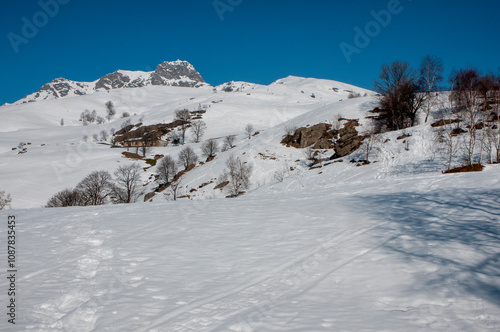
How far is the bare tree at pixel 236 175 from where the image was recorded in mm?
43366

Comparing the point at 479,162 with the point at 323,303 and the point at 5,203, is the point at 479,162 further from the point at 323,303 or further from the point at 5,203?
the point at 5,203

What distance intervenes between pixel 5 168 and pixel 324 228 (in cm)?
7140

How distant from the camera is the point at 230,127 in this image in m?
101

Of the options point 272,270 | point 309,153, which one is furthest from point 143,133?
point 272,270

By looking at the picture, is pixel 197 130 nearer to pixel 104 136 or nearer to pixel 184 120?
pixel 184 120

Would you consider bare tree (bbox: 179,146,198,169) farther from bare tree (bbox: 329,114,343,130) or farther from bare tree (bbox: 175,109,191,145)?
bare tree (bbox: 329,114,343,130)

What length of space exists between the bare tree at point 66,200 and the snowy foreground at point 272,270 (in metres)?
32.0

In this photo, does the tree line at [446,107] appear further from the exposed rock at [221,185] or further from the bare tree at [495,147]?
the exposed rock at [221,185]

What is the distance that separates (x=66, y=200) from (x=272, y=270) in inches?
1746

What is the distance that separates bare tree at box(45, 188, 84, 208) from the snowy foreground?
3201cm

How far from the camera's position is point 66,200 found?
41.5 metres

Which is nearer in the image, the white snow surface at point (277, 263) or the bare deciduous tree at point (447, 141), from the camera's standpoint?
the white snow surface at point (277, 263)

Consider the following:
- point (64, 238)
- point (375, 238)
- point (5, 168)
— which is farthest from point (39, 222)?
point (5, 168)

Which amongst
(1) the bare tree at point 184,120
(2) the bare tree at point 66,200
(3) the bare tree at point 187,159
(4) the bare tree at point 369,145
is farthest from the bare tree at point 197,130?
(4) the bare tree at point 369,145
